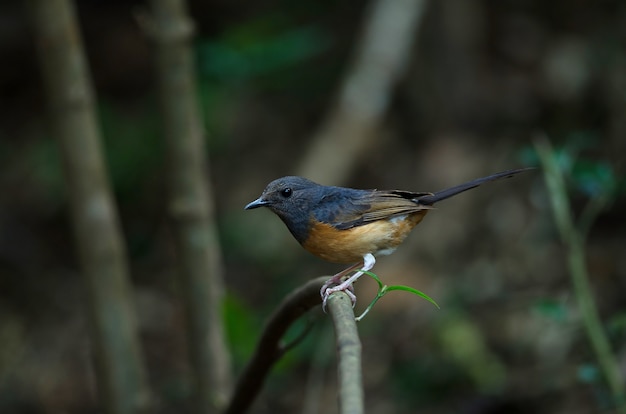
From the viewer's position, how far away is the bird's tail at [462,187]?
10.3 ft

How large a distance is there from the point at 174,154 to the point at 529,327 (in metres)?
3.47

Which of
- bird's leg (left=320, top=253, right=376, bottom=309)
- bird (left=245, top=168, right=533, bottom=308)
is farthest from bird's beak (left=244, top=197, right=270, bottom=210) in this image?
bird's leg (left=320, top=253, right=376, bottom=309)

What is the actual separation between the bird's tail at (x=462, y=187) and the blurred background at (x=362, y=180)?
1649 mm

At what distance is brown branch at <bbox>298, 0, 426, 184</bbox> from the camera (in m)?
7.93

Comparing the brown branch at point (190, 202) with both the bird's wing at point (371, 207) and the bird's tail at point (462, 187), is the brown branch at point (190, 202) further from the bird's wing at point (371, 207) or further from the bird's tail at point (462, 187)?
the bird's tail at point (462, 187)

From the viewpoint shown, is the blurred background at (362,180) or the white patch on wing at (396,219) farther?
the blurred background at (362,180)

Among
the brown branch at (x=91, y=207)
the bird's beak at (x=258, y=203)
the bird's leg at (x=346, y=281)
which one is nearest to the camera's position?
the bird's leg at (x=346, y=281)

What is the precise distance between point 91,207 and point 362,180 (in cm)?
513

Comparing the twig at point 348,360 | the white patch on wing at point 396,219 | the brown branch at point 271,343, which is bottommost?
the twig at point 348,360

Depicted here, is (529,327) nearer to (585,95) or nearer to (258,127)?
(585,95)

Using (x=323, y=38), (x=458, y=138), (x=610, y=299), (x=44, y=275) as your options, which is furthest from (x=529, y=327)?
(x=44, y=275)

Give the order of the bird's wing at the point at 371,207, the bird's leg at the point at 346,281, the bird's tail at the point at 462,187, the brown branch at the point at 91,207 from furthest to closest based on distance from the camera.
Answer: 1. the brown branch at the point at 91,207
2. the bird's wing at the point at 371,207
3. the bird's tail at the point at 462,187
4. the bird's leg at the point at 346,281

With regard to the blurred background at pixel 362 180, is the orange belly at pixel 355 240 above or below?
below

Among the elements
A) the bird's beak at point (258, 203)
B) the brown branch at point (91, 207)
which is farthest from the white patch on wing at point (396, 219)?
the brown branch at point (91, 207)
